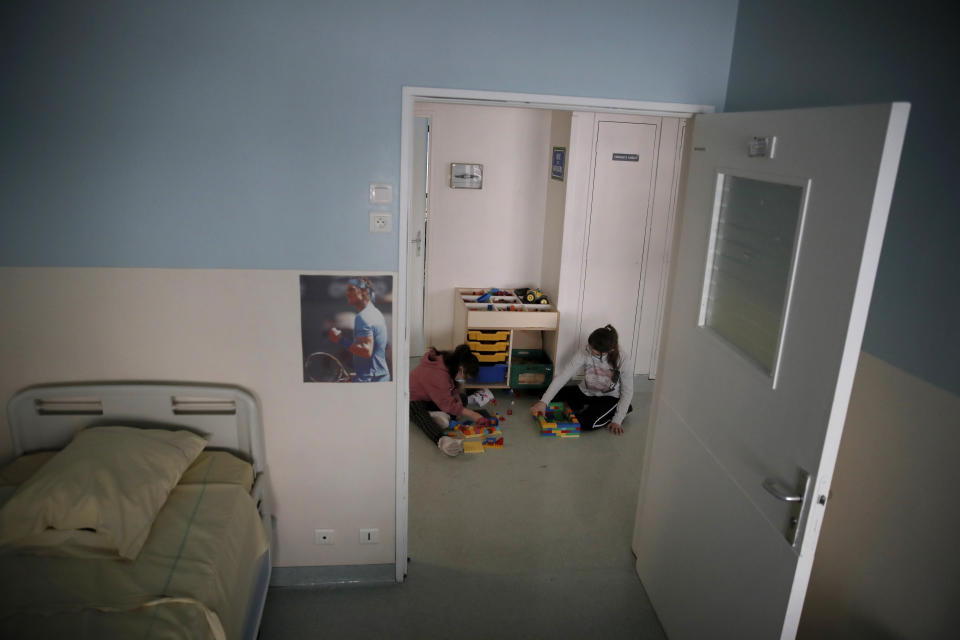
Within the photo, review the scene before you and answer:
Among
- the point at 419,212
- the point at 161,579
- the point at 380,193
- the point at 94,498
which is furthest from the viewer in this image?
the point at 419,212

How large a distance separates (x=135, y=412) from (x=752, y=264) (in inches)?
95.7

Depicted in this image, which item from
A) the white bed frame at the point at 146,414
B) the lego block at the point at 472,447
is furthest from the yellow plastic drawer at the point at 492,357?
the white bed frame at the point at 146,414

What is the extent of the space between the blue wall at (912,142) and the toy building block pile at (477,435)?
2.64 meters

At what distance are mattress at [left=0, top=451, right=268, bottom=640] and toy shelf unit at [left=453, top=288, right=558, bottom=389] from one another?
2.58 m

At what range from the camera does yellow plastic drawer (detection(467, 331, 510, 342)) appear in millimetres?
4918

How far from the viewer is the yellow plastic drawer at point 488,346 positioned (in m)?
4.95

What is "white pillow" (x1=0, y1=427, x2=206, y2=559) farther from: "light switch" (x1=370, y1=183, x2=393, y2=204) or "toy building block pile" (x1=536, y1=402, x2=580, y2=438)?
"toy building block pile" (x1=536, y1=402, x2=580, y2=438)

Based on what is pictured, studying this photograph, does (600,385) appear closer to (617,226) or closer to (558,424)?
(558,424)

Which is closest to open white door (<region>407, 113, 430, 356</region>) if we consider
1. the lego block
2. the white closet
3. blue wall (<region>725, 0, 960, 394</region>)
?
the white closet

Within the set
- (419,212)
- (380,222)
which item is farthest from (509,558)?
(419,212)

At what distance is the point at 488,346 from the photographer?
16.3ft

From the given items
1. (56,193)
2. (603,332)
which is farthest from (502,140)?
(56,193)

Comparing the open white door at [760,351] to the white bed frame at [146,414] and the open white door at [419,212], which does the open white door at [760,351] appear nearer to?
the white bed frame at [146,414]

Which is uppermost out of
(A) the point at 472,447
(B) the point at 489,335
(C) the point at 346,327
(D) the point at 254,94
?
(D) the point at 254,94
